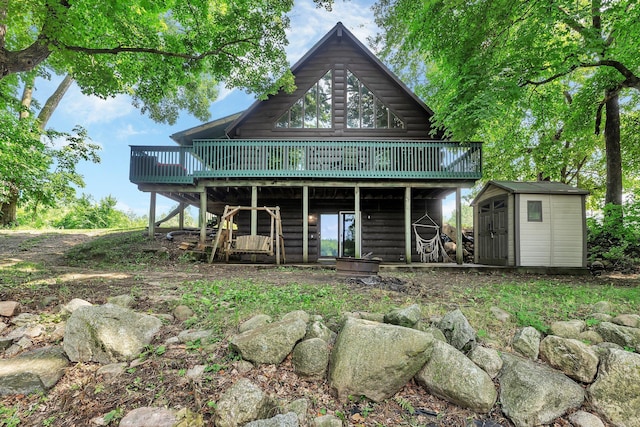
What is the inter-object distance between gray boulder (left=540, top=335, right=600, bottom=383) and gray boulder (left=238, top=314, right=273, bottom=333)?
2937 millimetres

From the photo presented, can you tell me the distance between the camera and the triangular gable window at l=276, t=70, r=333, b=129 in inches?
467

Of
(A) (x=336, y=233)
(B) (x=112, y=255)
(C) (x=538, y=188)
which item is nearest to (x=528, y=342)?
(C) (x=538, y=188)

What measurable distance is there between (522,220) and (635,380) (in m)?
7.15

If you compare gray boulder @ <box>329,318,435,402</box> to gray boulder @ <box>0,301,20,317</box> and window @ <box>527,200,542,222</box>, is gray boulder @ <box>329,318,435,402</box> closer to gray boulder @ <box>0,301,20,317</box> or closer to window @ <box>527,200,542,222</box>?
gray boulder @ <box>0,301,20,317</box>

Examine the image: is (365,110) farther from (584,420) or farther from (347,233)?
(584,420)

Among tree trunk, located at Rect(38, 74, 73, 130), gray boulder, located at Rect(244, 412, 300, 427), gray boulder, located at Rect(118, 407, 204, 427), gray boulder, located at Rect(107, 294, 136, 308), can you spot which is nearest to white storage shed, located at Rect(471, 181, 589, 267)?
gray boulder, located at Rect(244, 412, 300, 427)

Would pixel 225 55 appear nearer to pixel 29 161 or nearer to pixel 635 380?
pixel 29 161

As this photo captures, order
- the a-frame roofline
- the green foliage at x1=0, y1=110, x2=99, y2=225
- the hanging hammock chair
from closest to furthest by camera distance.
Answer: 1. the green foliage at x1=0, y1=110, x2=99, y2=225
2. the hanging hammock chair
3. the a-frame roofline

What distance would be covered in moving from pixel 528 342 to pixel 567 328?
62cm

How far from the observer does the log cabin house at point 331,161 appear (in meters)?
10.2

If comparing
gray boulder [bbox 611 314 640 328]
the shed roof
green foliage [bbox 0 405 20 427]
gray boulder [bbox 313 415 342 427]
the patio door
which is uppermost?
the shed roof

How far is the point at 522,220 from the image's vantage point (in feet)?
29.4

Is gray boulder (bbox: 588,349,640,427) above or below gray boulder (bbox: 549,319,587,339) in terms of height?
below

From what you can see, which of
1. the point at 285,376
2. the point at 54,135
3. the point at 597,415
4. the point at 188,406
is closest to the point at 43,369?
the point at 188,406
